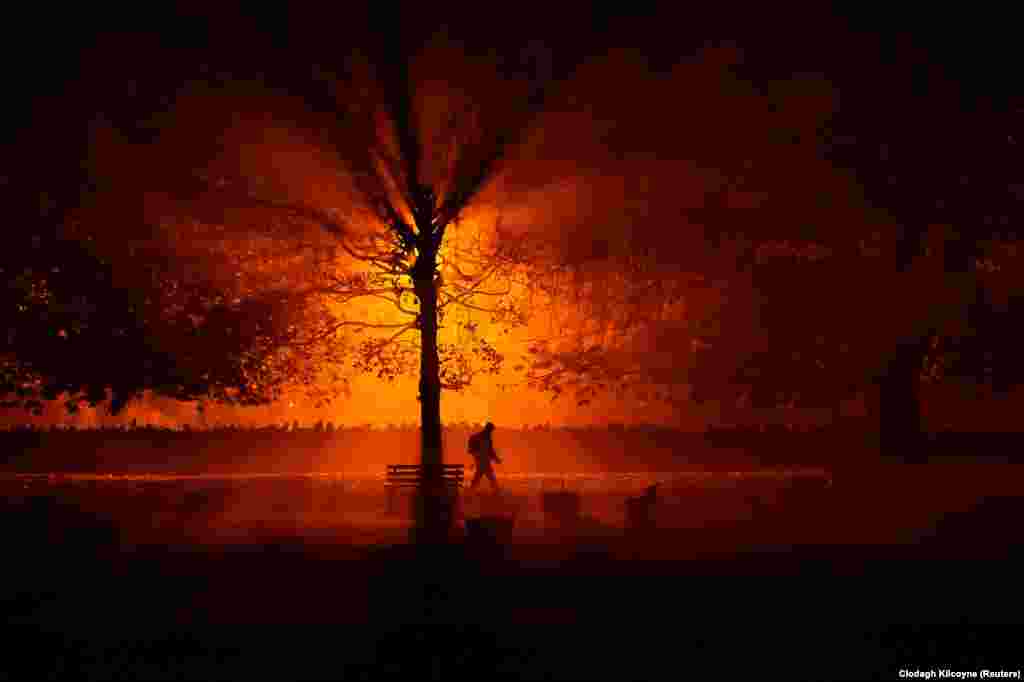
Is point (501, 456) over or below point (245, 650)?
over

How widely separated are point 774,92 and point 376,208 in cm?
737

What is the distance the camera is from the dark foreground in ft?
27.4

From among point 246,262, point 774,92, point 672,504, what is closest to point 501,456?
point 672,504

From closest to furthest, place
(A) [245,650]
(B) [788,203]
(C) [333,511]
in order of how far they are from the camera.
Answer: (A) [245,650] → (C) [333,511] → (B) [788,203]

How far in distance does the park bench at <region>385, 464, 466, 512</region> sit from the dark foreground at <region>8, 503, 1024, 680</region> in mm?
Result: 4596

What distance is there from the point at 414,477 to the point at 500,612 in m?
8.18

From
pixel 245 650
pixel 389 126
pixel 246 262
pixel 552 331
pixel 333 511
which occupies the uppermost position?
pixel 389 126

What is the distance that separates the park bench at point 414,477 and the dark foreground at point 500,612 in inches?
181

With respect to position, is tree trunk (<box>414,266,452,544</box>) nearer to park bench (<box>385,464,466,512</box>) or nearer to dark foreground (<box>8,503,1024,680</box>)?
park bench (<box>385,464,466,512</box>)

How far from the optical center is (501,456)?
1975cm

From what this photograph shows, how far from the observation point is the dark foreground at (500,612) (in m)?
8.35

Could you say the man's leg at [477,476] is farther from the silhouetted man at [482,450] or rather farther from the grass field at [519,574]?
the grass field at [519,574]

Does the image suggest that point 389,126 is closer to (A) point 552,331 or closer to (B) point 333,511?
(A) point 552,331

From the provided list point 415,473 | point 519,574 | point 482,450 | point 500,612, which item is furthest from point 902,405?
point 500,612
